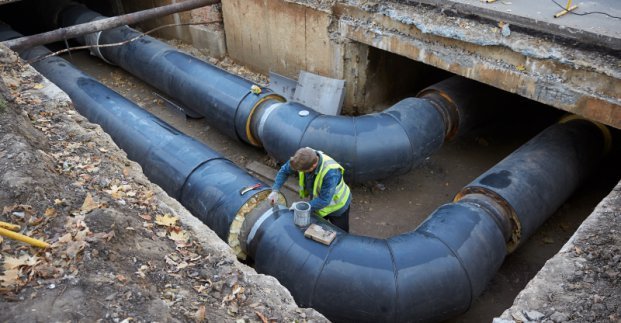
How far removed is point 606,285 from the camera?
10.5 ft

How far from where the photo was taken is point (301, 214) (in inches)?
176

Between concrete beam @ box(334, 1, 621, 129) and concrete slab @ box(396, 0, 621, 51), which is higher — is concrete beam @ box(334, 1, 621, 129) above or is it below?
below

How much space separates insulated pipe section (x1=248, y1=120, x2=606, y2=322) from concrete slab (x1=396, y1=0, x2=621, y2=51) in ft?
5.83

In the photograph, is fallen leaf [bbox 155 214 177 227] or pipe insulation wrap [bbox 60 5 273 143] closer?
fallen leaf [bbox 155 214 177 227]

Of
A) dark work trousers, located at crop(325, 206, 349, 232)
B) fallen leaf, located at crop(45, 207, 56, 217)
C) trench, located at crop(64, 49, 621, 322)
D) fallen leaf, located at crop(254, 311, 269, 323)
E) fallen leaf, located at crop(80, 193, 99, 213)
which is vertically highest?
fallen leaf, located at crop(45, 207, 56, 217)

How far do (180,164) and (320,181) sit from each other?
1812mm

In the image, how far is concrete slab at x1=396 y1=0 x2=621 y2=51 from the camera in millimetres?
5084

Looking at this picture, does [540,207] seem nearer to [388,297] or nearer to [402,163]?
[402,163]

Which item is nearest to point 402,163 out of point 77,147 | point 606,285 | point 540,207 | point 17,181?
point 540,207

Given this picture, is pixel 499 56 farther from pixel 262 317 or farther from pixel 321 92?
pixel 262 317

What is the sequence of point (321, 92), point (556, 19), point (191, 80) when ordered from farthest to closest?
point (321, 92) < point (191, 80) < point (556, 19)

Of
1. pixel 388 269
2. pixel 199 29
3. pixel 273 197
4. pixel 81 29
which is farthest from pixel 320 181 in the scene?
pixel 199 29

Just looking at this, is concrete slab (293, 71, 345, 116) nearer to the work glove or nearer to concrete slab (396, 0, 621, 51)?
concrete slab (396, 0, 621, 51)

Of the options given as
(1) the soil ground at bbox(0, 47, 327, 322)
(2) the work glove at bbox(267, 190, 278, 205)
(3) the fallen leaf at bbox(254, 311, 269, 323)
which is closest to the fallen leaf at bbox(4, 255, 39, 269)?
(1) the soil ground at bbox(0, 47, 327, 322)
